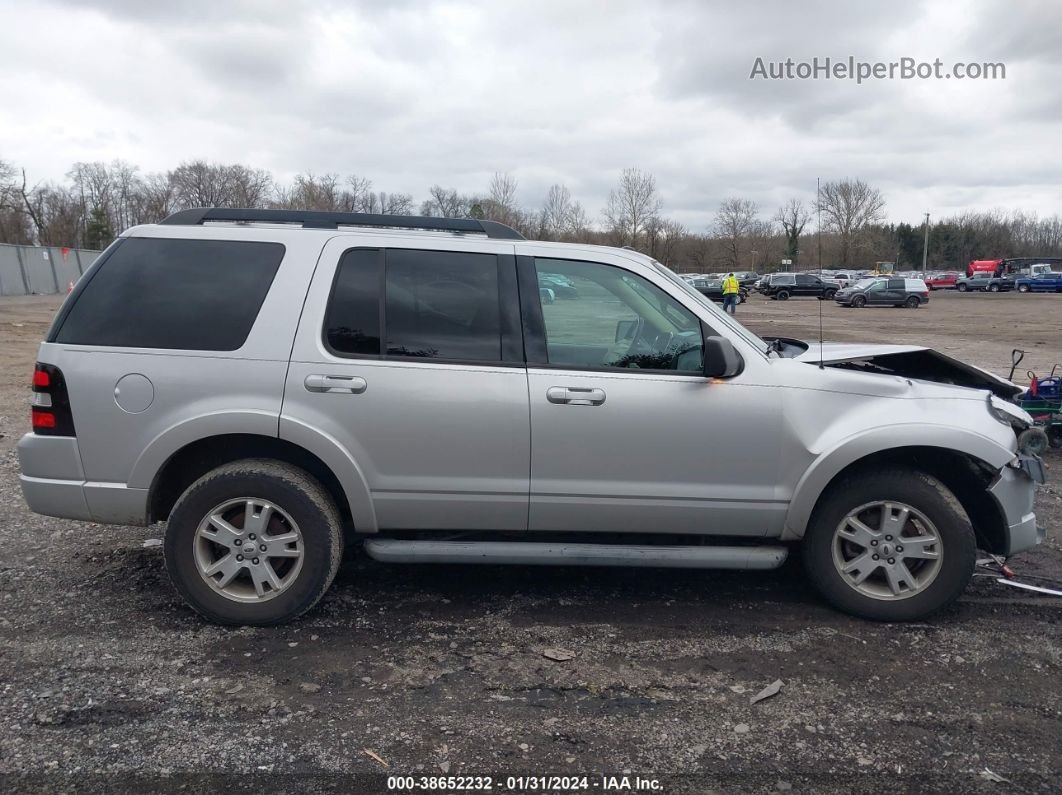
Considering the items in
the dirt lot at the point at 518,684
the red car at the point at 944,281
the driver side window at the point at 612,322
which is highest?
the red car at the point at 944,281

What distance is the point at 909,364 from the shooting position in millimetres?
5062

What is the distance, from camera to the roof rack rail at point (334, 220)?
170 inches

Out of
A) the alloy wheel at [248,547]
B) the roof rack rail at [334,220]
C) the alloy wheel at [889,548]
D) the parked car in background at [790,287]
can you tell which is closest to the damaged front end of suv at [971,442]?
the alloy wheel at [889,548]

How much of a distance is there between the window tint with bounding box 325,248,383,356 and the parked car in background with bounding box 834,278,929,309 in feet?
147

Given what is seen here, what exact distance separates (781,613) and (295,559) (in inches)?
99.5

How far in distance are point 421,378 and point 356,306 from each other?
1.69 feet

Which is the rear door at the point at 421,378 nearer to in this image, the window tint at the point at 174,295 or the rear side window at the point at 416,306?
the rear side window at the point at 416,306

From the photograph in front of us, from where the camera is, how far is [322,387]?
12.8 ft

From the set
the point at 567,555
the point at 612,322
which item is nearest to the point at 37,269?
the point at 612,322

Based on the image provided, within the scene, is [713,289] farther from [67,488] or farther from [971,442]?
[67,488]

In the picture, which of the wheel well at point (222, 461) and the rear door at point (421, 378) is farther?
the wheel well at point (222, 461)

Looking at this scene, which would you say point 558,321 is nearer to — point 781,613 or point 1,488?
point 781,613

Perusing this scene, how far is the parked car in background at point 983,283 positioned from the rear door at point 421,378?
226ft

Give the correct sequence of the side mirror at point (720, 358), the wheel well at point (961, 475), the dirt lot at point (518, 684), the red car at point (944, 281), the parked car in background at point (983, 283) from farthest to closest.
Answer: the red car at point (944, 281) → the parked car in background at point (983, 283) → the wheel well at point (961, 475) → the side mirror at point (720, 358) → the dirt lot at point (518, 684)
